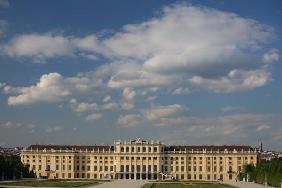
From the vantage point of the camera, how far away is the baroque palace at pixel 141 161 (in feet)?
451

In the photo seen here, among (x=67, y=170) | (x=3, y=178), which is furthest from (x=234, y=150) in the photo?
(x=3, y=178)

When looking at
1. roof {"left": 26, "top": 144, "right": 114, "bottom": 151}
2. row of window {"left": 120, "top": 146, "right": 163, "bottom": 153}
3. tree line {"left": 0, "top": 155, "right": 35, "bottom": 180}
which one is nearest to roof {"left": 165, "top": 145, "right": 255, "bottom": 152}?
row of window {"left": 120, "top": 146, "right": 163, "bottom": 153}

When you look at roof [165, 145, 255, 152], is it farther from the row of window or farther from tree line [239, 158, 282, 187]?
tree line [239, 158, 282, 187]

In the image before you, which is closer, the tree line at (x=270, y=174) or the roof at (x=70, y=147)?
the tree line at (x=270, y=174)

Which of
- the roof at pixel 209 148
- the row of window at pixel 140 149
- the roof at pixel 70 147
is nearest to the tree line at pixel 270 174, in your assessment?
the roof at pixel 209 148

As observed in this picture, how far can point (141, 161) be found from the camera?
13750cm

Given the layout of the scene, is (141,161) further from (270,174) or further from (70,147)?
(270,174)

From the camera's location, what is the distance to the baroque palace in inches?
5408

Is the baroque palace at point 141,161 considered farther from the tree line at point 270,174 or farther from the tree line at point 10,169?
the tree line at point 270,174

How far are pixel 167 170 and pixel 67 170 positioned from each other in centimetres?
2285

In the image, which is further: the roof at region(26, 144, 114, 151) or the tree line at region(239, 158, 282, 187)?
the roof at region(26, 144, 114, 151)

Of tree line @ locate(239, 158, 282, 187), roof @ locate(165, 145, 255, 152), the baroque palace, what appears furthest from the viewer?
roof @ locate(165, 145, 255, 152)

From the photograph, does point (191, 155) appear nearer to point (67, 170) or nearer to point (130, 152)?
point (130, 152)

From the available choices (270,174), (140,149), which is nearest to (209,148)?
(140,149)
